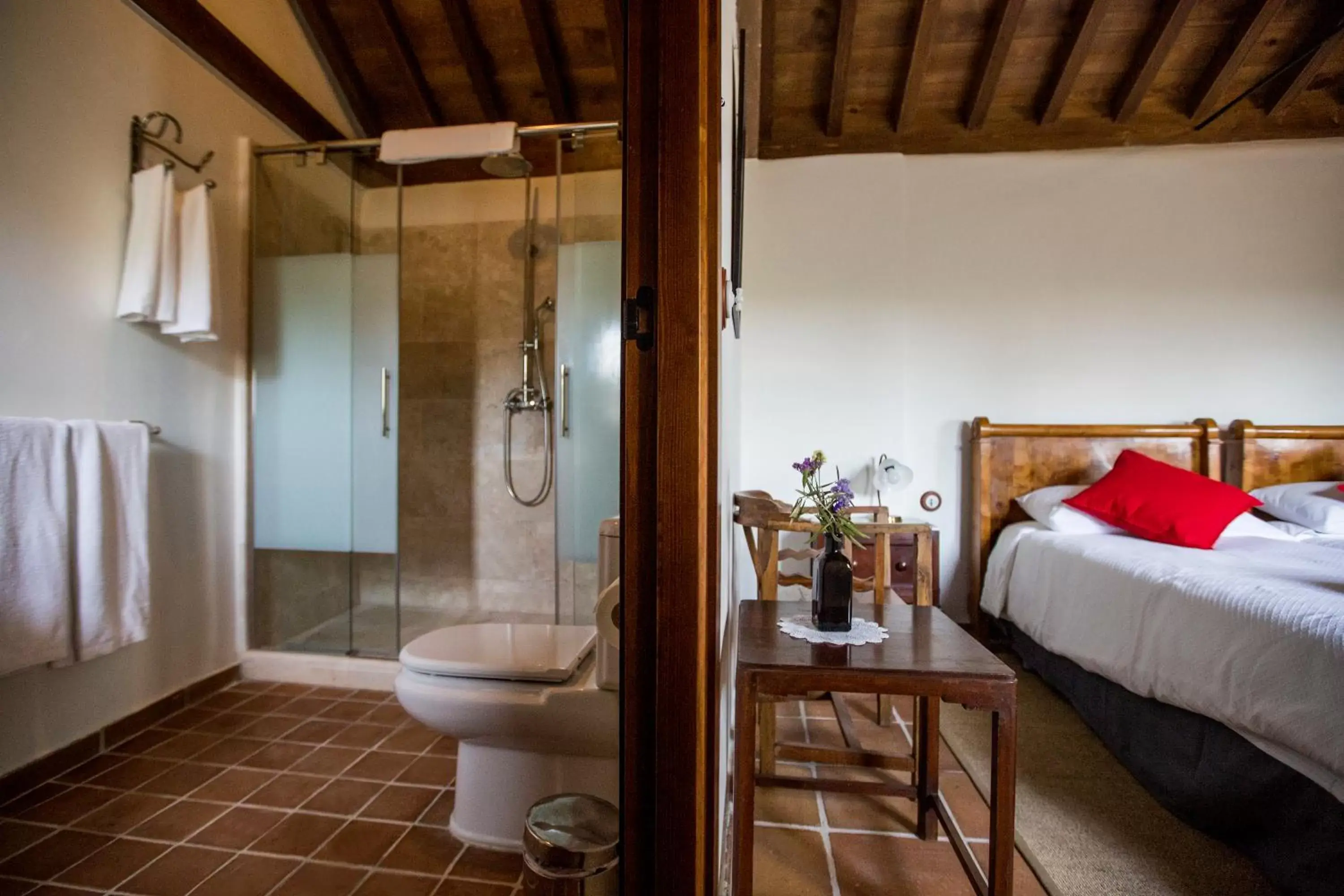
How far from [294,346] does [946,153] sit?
3134 millimetres

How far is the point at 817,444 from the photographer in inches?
127

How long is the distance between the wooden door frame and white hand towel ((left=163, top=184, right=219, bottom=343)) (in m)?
1.97

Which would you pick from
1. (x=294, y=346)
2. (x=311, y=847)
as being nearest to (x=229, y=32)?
(x=294, y=346)

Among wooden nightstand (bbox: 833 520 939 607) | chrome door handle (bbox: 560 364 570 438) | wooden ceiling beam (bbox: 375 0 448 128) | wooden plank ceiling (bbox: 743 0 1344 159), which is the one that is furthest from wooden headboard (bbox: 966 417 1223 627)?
wooden ceiling beam (bbox: 375 0 448 128)

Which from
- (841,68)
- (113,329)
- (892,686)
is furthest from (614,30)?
(892,686)

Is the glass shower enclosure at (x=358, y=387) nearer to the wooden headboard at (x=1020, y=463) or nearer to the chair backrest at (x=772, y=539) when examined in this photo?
the chair backrest at (x=772, y=539)

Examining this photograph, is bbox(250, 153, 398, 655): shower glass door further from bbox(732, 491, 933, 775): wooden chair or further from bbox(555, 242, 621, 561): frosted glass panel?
bbox(732, 491, 933, 775): wooden chair

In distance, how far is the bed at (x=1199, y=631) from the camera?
133 centimetres

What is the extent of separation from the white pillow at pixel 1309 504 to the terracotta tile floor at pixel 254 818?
3.15 metres

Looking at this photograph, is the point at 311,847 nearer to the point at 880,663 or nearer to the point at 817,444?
the point at 880,663

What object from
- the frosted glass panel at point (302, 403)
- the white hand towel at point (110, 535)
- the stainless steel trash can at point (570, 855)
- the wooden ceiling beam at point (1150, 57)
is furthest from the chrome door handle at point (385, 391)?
the wooden ceiling beam at point (1150, 57)

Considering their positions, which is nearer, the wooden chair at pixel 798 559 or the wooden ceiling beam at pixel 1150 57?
the wooden chair at pixel 798 559

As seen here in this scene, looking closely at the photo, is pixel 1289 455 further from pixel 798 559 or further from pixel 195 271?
pixel 195 271

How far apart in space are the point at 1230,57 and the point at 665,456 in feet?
11.3
